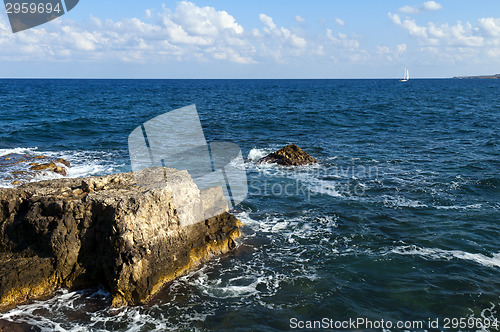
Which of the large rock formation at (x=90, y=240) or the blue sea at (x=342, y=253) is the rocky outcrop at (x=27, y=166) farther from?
the large rock formation at (x=90, y=240)

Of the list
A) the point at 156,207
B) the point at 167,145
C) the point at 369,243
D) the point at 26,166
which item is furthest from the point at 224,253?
the point at 167,145

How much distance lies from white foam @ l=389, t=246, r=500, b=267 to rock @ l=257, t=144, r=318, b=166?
33.1ft

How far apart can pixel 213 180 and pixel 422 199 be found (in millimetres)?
9426

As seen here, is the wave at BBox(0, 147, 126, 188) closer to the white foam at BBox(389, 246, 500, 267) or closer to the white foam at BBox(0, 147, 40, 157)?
the white foam at BBox(0, 147, 40, 157)

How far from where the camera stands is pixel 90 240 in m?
9.08

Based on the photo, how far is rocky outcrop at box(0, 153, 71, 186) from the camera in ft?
56.3

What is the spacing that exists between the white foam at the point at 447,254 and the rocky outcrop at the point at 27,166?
1607cm

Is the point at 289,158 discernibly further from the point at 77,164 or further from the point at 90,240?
the point at 90,240

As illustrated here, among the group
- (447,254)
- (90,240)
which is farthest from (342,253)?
(90,240)

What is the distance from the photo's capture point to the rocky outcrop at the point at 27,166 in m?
17.2

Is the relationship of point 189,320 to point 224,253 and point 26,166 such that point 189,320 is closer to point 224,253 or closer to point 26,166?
point 224,253

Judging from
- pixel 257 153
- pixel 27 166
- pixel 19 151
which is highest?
pixel 19 151

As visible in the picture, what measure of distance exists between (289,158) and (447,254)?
11.0 m

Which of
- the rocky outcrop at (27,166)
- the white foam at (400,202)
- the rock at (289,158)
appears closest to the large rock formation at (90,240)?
the rocky outcrop at (27,166)
